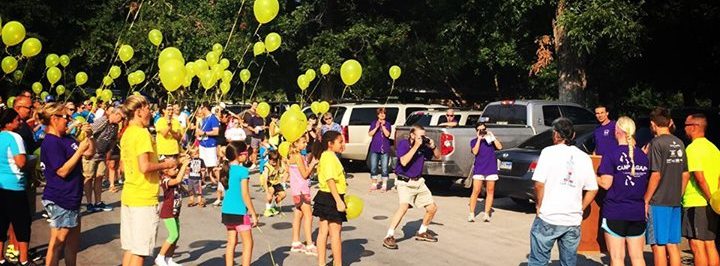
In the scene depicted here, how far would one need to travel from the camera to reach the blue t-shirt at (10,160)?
253 inches

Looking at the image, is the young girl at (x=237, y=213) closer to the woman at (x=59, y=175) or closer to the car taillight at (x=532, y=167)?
the woman at (x=59, y=175)

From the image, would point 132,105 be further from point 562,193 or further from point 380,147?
point 380,147

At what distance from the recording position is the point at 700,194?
6.29 meters

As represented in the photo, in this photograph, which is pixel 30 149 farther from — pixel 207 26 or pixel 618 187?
pixel 207 26

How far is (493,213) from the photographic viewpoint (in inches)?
421

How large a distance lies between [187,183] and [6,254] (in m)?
4.66

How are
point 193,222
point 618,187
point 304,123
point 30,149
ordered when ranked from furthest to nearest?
point 193,222, point 30,149, point 304,123, point 618,187

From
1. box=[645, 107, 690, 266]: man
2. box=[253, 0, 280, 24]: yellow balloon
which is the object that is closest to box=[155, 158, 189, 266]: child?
box=[253, 0, 280, 24]: yellow balloon

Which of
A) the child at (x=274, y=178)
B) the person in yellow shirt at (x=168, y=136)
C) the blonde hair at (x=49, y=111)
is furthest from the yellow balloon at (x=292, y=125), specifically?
the child at (x=274, y=178)

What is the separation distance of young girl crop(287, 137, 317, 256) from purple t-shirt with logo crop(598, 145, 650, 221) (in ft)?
11.2

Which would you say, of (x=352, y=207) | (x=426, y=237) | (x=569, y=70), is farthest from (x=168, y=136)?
(x=569, y=70)

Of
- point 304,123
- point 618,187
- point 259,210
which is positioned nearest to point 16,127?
point 304,123

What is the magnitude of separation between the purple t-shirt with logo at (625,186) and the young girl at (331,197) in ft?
8.50

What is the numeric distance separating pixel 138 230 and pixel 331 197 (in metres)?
1.99
